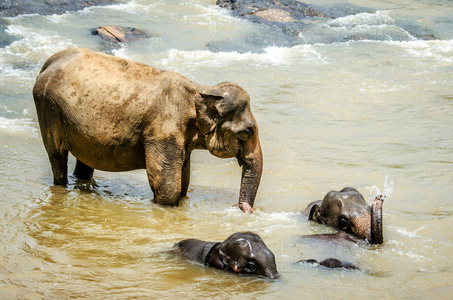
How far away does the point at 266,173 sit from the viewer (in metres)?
10.2

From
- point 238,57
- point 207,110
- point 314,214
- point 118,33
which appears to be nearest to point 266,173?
point 314,214

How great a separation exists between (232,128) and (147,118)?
106cm

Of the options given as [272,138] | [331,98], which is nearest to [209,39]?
[331,98]

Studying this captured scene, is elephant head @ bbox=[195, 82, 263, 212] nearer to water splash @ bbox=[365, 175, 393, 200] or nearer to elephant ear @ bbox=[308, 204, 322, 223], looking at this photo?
elephant ear @ bbox=[308, 204, 322, 223]

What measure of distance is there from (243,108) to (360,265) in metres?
2.59

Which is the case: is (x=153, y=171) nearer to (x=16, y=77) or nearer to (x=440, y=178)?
(x=440, y=178)

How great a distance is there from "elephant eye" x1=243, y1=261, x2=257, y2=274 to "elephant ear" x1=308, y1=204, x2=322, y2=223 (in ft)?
8.22

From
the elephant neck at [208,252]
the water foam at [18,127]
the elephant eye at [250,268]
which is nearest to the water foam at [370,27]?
the water foam at [18,127]

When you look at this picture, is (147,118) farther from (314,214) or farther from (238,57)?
(238,57)

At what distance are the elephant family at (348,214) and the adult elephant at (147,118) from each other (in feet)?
3.13

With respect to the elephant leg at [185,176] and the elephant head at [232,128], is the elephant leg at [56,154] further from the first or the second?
the elephant head at [232,128]

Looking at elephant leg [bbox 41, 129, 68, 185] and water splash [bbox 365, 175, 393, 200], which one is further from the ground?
elephant leg [bbox 41, 129, 68, 185]

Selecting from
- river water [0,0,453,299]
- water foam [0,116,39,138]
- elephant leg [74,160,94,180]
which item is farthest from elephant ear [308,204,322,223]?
water foam [0,116,39,138]

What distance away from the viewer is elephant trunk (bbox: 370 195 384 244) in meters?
6.79
